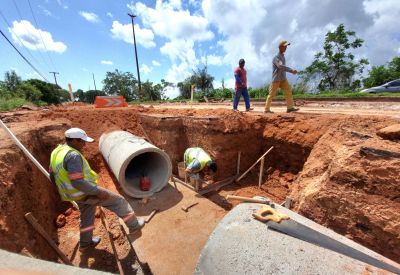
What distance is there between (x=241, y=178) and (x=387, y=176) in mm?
3941

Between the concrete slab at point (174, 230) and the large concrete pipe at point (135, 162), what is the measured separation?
303 millimetres

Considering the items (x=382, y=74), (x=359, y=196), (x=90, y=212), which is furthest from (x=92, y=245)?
(x=382, y=74)

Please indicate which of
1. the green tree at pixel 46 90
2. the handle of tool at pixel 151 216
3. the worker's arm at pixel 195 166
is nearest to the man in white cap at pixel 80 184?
the handle of tool at pixel 151 216

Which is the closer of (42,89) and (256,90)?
(256,90)

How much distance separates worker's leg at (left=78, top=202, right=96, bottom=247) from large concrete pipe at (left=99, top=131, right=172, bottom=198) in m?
1.07

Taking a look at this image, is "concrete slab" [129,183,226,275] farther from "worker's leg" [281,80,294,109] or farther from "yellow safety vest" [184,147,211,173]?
"worker's leg" [281,80,294,109]

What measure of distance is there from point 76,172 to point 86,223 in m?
1.19

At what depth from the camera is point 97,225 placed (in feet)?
15.8

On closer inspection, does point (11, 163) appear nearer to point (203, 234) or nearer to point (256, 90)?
point (203, 234)

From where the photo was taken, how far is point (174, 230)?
427cm

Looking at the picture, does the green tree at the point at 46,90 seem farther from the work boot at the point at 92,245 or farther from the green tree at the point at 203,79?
the work boot at the point at 92,245

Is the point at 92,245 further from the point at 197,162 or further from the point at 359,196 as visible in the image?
the point at 359,196

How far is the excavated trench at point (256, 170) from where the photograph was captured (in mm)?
2924

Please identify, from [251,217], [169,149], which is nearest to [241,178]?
[169,149]
